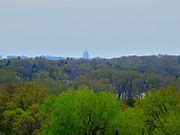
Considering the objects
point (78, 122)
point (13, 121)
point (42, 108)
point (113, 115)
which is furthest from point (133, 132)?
point (13, 121)

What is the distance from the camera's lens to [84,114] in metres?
46.4

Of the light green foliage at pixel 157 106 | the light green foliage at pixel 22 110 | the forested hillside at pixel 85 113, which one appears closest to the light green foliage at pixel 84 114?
the forested hillside at pixel 85 113

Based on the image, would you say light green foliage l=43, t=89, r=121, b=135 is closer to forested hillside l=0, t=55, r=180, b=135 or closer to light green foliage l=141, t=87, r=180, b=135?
forested hillside l=0, t=55, r=180, b=135

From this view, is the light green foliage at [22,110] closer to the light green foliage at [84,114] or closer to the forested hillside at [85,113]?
the forested hillside at [85,113]

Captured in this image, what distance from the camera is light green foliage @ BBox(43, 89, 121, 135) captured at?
151 feet

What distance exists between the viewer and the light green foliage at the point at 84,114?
46031mm

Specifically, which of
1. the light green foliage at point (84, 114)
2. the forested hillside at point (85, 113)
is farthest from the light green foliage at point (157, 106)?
the light green foliage at point (84, 114)

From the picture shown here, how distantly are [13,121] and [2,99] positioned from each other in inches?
244

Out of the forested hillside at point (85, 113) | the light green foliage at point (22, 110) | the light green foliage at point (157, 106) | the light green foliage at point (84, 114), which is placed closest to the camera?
the light green foliage at point (84, 114)

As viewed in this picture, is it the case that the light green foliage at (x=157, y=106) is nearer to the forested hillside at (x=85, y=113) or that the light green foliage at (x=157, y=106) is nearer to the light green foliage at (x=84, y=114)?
the forested hillside at (x=85, y=113)

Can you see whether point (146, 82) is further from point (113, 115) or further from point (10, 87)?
point (113, 115)

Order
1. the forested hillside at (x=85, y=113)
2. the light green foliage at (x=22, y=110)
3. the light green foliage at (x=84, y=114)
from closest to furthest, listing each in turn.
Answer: the light green foliage at (x=84, y=114) → the forested hillside at (x=85, y=113) → the light green foliage at (x=22, y=110)

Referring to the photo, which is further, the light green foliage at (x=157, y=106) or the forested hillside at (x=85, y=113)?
the light green foliage at (x=157, y=106)

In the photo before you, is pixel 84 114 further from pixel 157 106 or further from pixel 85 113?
pixel 157 106
